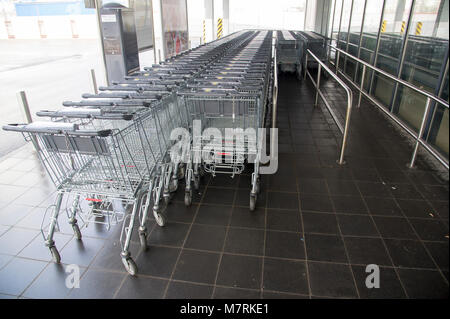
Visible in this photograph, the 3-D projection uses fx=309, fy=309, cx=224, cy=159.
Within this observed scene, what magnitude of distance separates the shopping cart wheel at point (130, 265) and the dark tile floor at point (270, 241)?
6 centimetres

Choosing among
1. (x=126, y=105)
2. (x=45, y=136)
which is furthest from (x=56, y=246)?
(x=126, y=105)

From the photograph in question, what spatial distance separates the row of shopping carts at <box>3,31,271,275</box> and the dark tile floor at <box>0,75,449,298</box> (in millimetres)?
185

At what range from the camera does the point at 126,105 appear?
2648 millimetres

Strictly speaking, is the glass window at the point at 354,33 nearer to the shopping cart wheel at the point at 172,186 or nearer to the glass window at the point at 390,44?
the glass window at the point at 390,44

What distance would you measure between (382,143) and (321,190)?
6.08 feet

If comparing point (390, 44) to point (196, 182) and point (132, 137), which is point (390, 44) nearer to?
point (196, 182)

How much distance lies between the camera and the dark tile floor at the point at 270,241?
7.16 feet

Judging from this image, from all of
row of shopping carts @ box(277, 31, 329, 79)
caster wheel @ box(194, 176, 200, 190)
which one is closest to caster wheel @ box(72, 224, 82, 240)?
caster wheel @ box(194, 176, 200, 190)

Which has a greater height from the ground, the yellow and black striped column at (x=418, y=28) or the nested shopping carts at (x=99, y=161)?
the yellow and black striped column at (x=418, y=28)

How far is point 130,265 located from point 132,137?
3.56ft

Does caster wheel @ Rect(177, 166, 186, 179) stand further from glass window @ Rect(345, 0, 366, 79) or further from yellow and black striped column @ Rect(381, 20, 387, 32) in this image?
glass window @ Rect(345, 0, 366, 79)

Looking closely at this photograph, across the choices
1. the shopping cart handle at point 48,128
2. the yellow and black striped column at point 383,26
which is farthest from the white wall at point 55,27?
the shopping cart handle at point 48,128

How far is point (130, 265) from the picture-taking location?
2279mm
